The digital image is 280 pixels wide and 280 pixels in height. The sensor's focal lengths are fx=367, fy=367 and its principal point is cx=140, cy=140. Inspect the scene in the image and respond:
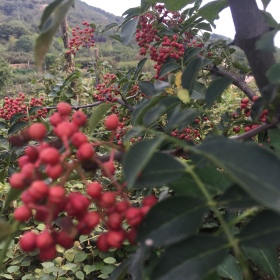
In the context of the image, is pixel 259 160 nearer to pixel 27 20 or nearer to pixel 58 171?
pixel 58 171

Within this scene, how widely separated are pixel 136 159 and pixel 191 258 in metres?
0.13

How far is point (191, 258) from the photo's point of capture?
1.39 ft

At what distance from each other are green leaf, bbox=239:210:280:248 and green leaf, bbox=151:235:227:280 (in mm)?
38

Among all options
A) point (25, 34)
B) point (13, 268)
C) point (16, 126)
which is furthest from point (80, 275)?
point (25, 34)

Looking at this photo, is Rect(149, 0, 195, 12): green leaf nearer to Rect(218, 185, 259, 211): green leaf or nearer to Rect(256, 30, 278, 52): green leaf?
Rect(256, 30, 278, 52): green leaf

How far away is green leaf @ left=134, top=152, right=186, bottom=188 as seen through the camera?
466 millimetres

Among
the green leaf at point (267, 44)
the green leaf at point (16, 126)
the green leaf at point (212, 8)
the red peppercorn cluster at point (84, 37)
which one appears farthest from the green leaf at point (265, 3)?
the red peppercorn cluster at point (84, 37)

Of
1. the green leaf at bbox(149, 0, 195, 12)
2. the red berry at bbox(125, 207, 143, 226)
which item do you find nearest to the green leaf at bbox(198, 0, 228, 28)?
the green leaf at bbox(149, 0, 195, 12)

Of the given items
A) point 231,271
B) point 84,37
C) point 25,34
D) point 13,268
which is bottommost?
point 25,34

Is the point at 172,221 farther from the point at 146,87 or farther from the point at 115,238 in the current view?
the point at 146,87

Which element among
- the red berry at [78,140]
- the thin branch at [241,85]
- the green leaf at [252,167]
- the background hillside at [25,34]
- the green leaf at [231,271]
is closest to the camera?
the green leaf at [252,167]

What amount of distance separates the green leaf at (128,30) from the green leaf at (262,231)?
125 cm

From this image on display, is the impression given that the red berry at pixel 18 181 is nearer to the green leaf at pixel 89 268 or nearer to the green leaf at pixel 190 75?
the green leaf at pixel 190 75

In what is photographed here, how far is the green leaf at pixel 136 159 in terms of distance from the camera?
0.44m
